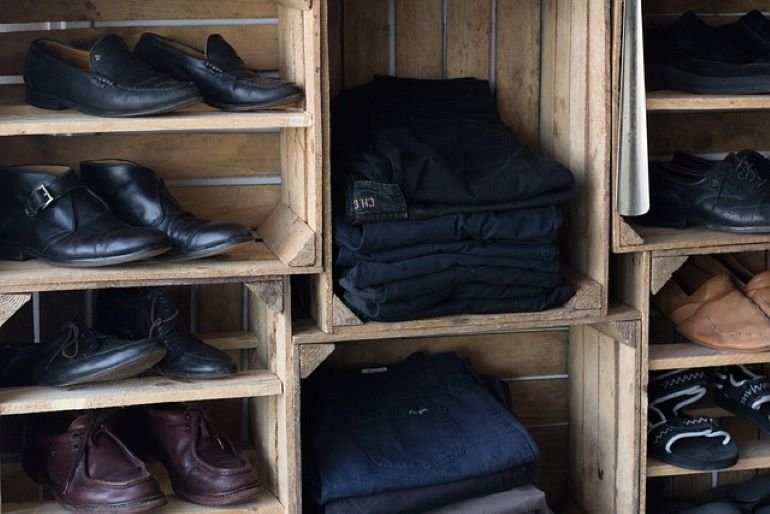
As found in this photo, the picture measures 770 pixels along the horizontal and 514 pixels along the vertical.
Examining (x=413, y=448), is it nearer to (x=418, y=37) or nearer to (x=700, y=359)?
(x=700, y=359)

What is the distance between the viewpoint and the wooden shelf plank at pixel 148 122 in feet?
7.00

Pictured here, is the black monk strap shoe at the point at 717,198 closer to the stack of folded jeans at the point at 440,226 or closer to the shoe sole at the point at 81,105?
the stack of folded jeans at the point at 440,226

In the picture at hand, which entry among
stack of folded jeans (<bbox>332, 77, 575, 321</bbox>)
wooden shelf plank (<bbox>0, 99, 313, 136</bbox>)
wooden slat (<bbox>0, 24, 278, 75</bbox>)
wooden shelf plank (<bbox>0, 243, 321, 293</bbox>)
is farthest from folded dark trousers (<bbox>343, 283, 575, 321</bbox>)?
wooden slat (<bbox>0, 24, 278, 75</bbox>)

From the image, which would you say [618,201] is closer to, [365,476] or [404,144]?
[404,144]

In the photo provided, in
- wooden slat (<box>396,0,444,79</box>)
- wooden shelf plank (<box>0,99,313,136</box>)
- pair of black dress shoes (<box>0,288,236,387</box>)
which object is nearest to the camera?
wooden shelf plank (<box>0,99,313,136</box>)

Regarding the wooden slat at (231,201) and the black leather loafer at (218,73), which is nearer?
the black leather loafer at (218,73)

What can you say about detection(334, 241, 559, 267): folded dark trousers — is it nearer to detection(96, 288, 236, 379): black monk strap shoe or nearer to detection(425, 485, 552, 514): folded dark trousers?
detection(96, 288, 236, 379): black monk strap shoe

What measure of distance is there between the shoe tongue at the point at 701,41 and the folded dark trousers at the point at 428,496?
91 centimetres

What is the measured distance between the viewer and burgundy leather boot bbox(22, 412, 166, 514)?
2.26m

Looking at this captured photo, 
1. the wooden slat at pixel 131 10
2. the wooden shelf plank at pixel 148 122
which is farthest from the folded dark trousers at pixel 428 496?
the wooden slat at pixel 131 10

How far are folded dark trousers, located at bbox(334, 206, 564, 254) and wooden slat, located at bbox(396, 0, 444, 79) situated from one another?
1.52 ft

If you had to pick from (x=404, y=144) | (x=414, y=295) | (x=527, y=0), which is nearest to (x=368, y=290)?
(x=414, y=295)

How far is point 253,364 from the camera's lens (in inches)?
105

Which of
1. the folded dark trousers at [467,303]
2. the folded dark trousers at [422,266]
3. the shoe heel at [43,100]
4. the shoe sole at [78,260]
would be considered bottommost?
the folded dark trousers at [467,303]
